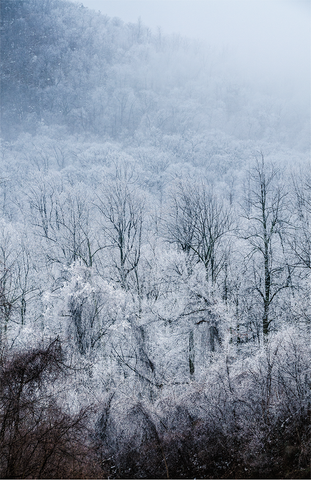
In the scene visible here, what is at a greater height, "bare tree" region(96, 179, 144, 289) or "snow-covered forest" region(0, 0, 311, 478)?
"bare tree" region(96, 179, 144, 289)

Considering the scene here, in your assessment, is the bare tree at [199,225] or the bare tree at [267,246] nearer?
the bare tree at [267,246]

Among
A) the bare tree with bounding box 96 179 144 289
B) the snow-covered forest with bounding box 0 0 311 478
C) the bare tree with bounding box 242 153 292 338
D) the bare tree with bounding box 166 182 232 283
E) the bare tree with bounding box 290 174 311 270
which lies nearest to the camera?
the snow-covered forest with bounding box 0 0 311 478

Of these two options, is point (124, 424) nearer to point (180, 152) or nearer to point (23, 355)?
point (23, 355)

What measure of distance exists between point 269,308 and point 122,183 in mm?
14799

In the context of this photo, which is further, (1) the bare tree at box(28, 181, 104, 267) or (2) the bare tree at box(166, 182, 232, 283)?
(1) the bare tree at box(28, 181, 104, 267)

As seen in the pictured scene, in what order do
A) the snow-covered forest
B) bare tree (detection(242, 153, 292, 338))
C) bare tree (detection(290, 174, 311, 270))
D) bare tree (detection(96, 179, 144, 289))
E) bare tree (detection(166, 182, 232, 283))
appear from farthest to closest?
bare tree (detection(96, 179, 144, 289)) < bare tree (detection(290, 174, 311, 270)) < bare tree (detection(166, 182, 232, 283)) < bare tree (detection(242, 153, 292, 338)) < the snow-covered forest

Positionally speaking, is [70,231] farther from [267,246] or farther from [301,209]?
[301,209]

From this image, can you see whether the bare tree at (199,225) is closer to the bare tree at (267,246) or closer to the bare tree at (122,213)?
the bare tree at (267,246)

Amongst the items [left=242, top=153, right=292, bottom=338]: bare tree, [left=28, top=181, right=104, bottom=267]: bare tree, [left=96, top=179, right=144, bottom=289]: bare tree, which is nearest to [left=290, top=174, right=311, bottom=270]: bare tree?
[left=242, top=153, right=292, bottom=338]: bare tree

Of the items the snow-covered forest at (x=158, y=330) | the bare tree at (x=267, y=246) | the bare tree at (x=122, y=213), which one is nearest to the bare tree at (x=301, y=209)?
the snow-covered forest at (x=158, y=330)

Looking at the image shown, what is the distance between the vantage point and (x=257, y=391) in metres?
12.3

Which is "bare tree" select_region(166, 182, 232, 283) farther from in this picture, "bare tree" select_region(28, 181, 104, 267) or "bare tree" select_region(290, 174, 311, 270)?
"bare tree" select_region(28, 181, 104, 267)

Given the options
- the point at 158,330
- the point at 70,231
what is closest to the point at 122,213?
the point at 70,231

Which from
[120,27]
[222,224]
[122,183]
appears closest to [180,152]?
[122,183]
